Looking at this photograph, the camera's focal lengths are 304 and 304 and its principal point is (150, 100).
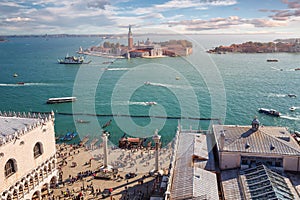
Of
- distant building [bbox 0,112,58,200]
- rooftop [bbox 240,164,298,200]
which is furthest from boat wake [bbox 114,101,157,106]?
rooftop [bbox 240,164,298,200]

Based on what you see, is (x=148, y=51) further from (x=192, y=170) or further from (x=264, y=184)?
(x=264, y=184)

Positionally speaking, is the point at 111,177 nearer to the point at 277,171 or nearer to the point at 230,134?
the point at 230,134

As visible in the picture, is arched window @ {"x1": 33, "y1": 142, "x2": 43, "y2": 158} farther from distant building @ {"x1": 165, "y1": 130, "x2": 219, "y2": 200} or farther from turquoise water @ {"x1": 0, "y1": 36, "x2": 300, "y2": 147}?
turquoise water @ {"x1": 0, "y1": 36, "x2": 300, "y2": 147}

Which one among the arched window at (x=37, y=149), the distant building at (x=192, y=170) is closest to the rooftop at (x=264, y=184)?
the distant building at (x=192, y=170)

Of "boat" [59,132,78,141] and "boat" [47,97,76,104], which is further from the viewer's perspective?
"boat" [47,97,76,104]

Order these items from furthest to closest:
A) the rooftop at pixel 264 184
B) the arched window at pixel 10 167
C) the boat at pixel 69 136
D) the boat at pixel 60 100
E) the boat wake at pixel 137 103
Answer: the boat at pixel 60 100 → the boat wake at pixel 137 103 → the boat at pixel 69 136 → the arched window at pixel 10 167 → the rooftop at pixel 264 184

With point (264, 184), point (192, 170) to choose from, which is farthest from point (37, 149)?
point (264, 184)

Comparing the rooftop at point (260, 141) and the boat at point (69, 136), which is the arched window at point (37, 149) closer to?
the rooftop at point (260, 141)
